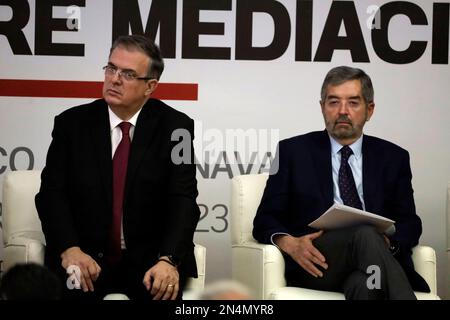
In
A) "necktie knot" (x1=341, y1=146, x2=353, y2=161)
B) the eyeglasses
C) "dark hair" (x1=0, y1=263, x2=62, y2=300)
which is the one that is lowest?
"dark hair" (x1=0, y1=263, x2=62, y2=300)

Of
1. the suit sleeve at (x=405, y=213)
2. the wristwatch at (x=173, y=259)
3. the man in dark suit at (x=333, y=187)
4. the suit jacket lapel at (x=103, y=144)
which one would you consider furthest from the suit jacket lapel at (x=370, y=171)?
the suit jacket lapel at (x=103, y=144)

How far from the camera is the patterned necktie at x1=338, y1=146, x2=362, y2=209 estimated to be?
176 inches

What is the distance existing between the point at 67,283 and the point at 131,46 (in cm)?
118

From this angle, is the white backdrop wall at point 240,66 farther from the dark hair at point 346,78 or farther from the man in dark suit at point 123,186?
the man in dark suit at point 123,186

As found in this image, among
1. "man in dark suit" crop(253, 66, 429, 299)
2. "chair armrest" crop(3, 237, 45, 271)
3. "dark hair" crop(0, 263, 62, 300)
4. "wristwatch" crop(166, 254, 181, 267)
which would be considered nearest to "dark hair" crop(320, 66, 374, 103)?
"man in dark suit" crop(253, 66, 429, 299)

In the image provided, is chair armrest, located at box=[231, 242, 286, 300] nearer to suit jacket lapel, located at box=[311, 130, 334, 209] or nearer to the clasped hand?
the clasped hand

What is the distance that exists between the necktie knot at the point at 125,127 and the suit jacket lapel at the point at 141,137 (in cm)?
6

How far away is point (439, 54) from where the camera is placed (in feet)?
18.5

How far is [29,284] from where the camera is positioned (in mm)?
1885

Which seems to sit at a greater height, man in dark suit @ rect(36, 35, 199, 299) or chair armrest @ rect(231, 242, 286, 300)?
man in dark suit @ rect(36, 35, 199, 299)

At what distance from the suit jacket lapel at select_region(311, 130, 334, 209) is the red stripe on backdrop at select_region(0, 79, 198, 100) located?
1.26 metres

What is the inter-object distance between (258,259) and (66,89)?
A: 2.03m

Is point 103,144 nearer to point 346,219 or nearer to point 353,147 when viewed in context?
point 346,219
